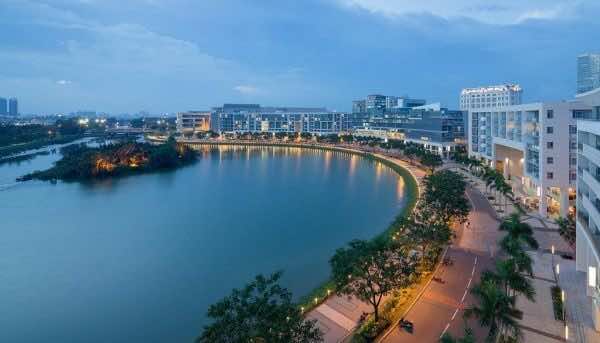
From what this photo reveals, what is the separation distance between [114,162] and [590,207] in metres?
28.3

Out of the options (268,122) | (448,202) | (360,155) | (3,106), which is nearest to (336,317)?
(448,202)

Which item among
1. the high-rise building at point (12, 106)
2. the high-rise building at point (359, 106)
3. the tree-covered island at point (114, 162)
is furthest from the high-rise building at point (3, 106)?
the tree-covered island at point (114, 162)

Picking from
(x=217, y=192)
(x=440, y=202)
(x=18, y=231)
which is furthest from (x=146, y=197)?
(x=440, y=202)

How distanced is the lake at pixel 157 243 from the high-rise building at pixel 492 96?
2977 centimetres

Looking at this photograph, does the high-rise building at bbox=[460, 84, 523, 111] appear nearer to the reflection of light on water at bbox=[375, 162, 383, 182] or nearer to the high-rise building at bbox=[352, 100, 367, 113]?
the reflection of light on water at bbox=[375, 162, 383, 182]

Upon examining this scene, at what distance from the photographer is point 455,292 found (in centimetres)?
874

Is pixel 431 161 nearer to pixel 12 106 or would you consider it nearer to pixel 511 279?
pixel 511 279

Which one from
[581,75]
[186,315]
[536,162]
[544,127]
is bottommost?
[186,315]

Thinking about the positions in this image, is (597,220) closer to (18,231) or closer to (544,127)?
(544,127)

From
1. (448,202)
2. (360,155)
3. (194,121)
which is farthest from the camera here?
(194,121)

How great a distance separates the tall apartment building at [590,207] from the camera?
7.35 m

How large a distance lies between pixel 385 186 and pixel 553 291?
50.9ft

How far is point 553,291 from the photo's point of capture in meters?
8.70

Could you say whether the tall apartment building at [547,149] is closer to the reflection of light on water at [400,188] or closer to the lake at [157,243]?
the reflection of light on water at [400,188]
